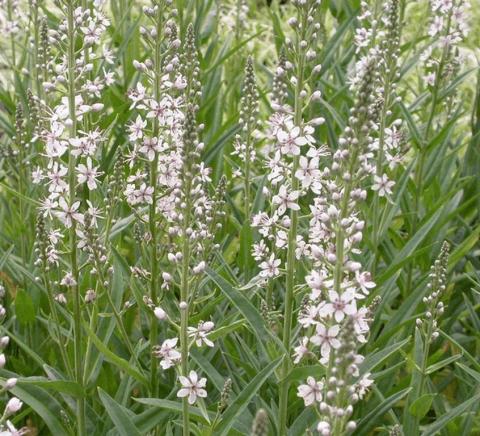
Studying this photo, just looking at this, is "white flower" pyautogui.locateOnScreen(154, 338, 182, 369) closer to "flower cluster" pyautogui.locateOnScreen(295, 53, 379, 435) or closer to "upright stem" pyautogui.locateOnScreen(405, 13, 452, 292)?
"flower cluster" pyautogui.locateOnScreen(295, 53, 379, 435)

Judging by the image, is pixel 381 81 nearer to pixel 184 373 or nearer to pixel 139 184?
pixel 139 184

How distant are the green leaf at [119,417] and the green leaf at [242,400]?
1.46 feet

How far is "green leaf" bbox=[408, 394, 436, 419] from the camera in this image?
4.54 meters

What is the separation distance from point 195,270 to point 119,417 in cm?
89

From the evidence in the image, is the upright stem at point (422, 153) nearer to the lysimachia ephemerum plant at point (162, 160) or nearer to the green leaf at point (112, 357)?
the lysimachia ephemerum plant at point (162, 160)

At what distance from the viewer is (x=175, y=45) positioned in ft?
14.9

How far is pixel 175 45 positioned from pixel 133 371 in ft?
5.71

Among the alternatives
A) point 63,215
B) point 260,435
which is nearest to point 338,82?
point 63,215

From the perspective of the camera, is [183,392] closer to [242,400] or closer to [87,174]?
[242,400]

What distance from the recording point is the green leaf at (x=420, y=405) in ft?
14.9

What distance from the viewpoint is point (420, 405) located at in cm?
464

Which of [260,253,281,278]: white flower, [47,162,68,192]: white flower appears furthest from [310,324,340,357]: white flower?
[47,162,68,192]: white flower

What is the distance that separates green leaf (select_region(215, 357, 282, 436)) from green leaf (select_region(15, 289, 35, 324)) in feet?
6.73

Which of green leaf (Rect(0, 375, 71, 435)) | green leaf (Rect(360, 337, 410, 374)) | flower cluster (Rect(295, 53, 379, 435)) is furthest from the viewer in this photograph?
green leaf (Rect(0, 375, 71, 435))
